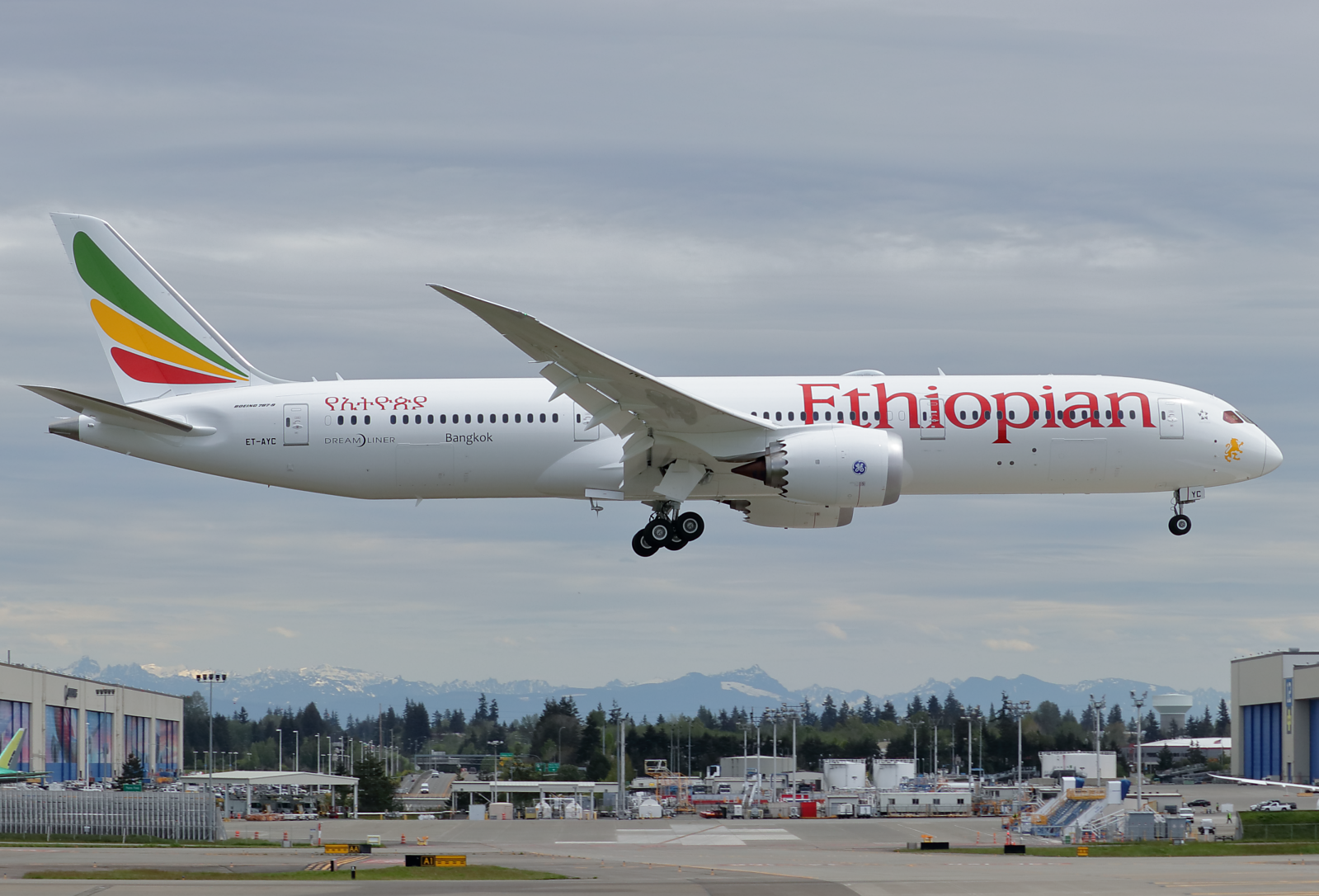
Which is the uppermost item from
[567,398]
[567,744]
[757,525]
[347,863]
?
[567,398]

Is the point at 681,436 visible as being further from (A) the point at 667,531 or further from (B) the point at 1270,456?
(B) the point at 1270,456

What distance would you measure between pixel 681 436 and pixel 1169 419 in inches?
592

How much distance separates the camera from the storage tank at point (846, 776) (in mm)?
127438

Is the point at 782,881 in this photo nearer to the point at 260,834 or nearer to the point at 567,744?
the point at 260,834

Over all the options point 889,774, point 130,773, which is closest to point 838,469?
point 889,774

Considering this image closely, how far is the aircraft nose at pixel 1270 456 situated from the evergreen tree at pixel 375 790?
97.1 m

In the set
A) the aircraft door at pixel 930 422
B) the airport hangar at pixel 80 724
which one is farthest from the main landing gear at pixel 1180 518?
the airport hangar at pixel 80 724

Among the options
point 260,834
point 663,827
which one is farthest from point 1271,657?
point 260,834

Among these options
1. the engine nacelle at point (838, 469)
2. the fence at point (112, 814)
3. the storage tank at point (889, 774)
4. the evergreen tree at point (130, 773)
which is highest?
the engine nacelle at point (838, 469)

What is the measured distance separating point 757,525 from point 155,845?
3759cm

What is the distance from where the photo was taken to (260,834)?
272 feet

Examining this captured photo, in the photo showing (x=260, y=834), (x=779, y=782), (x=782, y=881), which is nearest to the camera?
(x=782, y=881)

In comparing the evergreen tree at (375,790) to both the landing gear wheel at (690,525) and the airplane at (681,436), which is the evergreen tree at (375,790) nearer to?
the airplane at (681,436)

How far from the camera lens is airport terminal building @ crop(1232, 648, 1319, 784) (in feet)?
437
